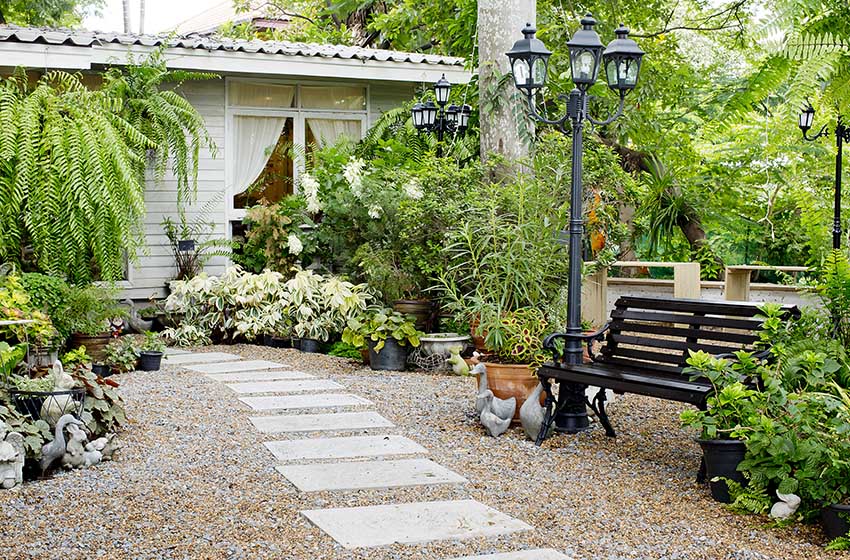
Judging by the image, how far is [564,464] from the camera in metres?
5.19

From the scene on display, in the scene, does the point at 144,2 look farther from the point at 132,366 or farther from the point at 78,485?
the point at 78,485

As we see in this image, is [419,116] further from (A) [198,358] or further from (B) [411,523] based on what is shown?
(B) [411,523]

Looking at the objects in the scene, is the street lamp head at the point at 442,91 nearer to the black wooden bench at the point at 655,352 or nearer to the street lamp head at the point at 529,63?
the street lamp head at the point at 529,63

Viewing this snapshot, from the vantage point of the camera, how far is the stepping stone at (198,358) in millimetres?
8570

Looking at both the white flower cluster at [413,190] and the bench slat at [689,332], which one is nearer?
the bench slat at [689,332]

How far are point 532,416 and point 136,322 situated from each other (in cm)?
578

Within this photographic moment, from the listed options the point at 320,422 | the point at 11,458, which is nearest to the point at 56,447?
the point at 11,458

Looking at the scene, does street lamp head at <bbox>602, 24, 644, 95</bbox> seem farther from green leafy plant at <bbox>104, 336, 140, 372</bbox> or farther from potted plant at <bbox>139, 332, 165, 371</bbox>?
green leafy plant at <bbox>104, 336, 140, 372</bbox>

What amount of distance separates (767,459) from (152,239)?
309 inches

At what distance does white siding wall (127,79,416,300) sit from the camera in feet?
34.6

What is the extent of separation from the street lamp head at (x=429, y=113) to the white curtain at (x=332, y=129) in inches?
58.2

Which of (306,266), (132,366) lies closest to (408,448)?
(132,366)

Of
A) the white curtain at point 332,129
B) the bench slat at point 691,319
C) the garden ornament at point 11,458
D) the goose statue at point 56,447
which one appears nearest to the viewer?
the garden ornament at point 11,458

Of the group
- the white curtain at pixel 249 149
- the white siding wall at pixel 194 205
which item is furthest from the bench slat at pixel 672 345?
the white curtain at pixel 249 149
